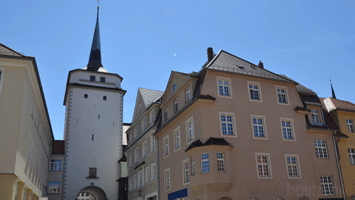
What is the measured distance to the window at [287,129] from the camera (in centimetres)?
2678

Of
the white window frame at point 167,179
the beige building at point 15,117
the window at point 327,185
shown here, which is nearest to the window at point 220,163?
the white window frame at point 167,179

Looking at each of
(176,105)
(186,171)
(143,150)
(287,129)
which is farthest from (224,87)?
(143,150)

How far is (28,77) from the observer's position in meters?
21.5

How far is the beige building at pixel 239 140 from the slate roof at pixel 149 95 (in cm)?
898

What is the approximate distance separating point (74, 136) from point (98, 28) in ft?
74.2

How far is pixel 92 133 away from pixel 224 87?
1040 inches

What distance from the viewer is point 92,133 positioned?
156 feet

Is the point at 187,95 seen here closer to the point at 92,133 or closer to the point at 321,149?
the point at 321,149

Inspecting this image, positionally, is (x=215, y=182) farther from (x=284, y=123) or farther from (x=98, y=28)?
(x=98, y=28)

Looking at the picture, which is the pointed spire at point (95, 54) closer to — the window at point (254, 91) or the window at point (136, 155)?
the window at point (136, 155)

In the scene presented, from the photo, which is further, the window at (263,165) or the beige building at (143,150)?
the beige building at (143,150)

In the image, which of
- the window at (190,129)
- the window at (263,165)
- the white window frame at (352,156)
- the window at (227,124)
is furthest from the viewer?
the white window frame at (352,156)

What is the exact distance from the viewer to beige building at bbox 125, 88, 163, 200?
3324cm

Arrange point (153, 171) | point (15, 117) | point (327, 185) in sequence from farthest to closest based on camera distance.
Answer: point (153, 171) → point (327, 185) → point (15, 117)
